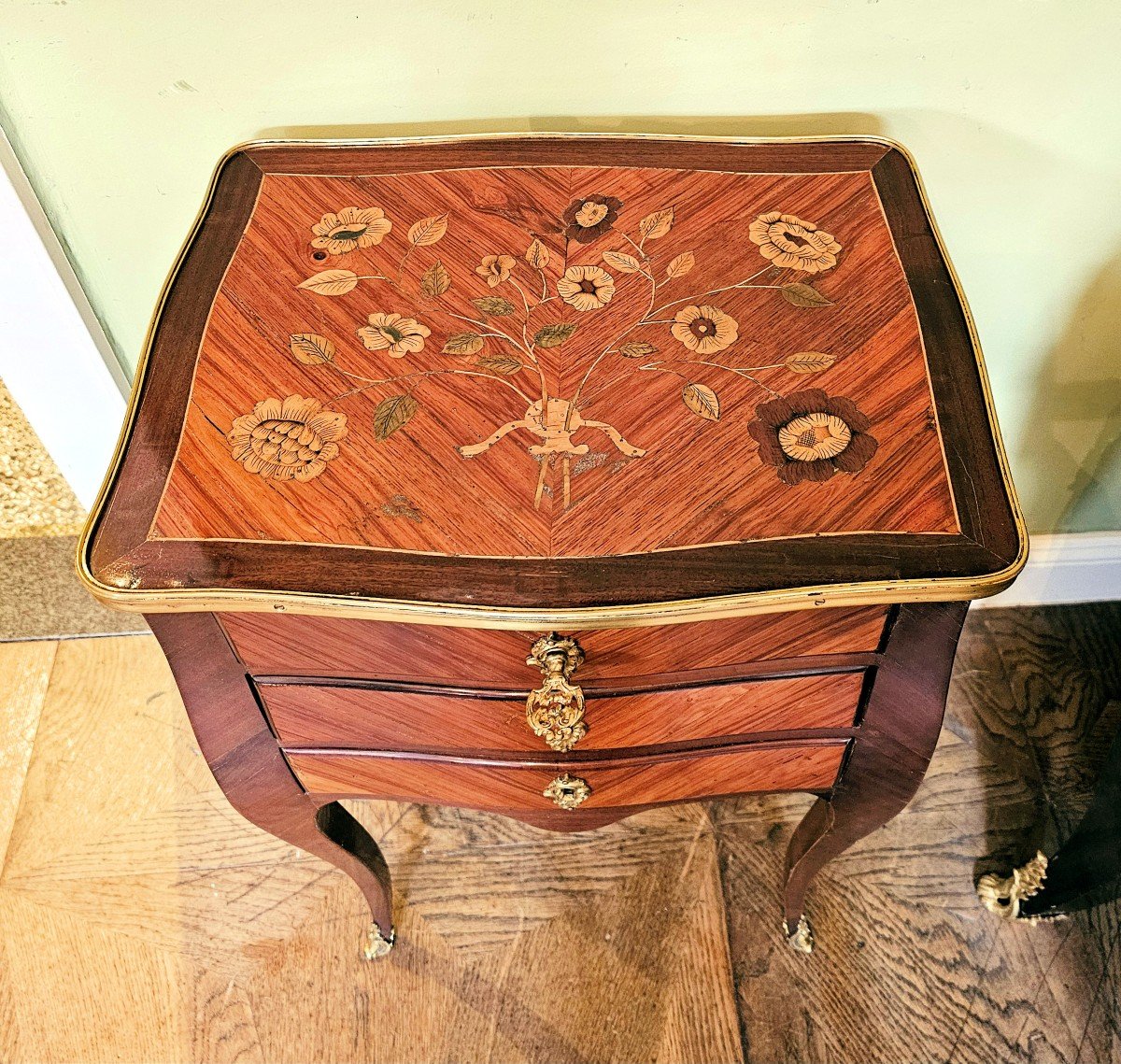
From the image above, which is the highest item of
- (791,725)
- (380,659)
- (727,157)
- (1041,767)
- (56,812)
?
(727,157)

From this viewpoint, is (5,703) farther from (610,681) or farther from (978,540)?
(978,540)

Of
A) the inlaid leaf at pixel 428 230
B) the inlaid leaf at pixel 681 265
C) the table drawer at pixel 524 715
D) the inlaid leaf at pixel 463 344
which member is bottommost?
the table drawer at pixel 524 715

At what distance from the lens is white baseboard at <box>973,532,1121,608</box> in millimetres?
1102

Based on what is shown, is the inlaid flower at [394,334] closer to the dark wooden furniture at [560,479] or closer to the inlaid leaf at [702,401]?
the dark wooden furniture at [560,479]

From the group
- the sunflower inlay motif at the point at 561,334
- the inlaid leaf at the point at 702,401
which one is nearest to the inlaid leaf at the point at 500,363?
the sunflower inlay motif at the point at 561,334

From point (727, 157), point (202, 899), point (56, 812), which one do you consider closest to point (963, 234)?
point (727, 157)

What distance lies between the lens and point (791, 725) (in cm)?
63

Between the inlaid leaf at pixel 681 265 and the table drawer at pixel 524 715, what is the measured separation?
27 cm

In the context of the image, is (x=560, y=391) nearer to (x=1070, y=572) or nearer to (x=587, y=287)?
(x=587, y=287)

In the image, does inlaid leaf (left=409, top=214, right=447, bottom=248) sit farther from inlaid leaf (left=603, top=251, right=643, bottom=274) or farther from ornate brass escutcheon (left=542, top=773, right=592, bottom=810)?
ornate brass escutcheon (left=542, top=773, right=592, bottom=810)

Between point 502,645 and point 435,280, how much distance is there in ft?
0.80

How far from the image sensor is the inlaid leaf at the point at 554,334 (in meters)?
0.59

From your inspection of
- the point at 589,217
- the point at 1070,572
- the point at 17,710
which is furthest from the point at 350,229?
the point at 1070,572

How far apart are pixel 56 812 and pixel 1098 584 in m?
1.24
